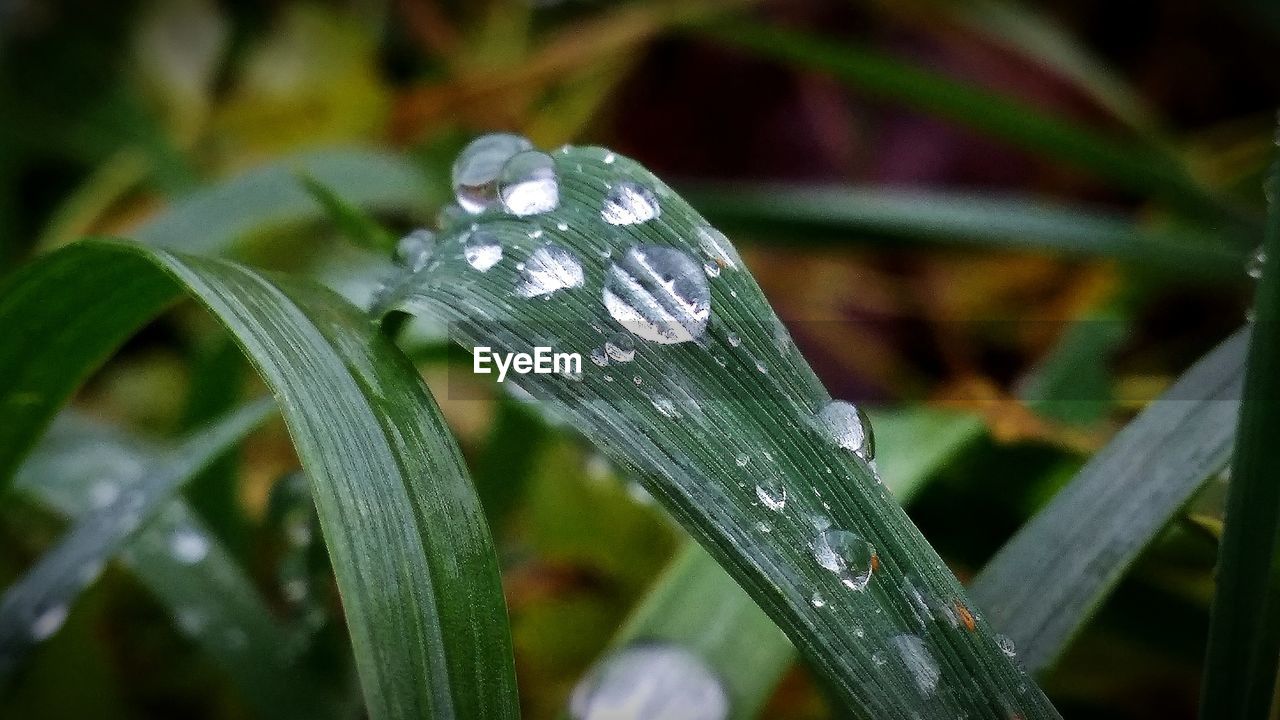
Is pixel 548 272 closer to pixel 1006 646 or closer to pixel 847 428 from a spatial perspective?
pixel 847 428

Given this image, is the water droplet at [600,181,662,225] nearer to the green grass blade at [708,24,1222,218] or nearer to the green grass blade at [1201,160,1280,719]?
the green grass blade at [1201,160,1280,719]

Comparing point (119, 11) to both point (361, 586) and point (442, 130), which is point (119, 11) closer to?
point (442, 130)

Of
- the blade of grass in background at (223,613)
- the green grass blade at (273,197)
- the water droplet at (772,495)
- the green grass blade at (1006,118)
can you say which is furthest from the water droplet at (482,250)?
the green grass blade at (1006,118)

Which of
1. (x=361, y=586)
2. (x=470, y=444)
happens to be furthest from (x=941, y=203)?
(x=361, y=586)

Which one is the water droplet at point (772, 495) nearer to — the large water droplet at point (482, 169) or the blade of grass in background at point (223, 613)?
the large water droplet at point (482, 169)

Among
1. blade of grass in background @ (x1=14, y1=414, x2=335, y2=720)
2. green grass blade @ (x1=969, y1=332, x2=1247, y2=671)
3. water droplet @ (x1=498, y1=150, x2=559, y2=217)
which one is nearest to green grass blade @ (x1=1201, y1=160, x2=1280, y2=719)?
green grass blade @ (x1=969, y1=332, x2=1247, y2=671)

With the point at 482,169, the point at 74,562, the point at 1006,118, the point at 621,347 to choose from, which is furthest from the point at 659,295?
the point at 1006,118
